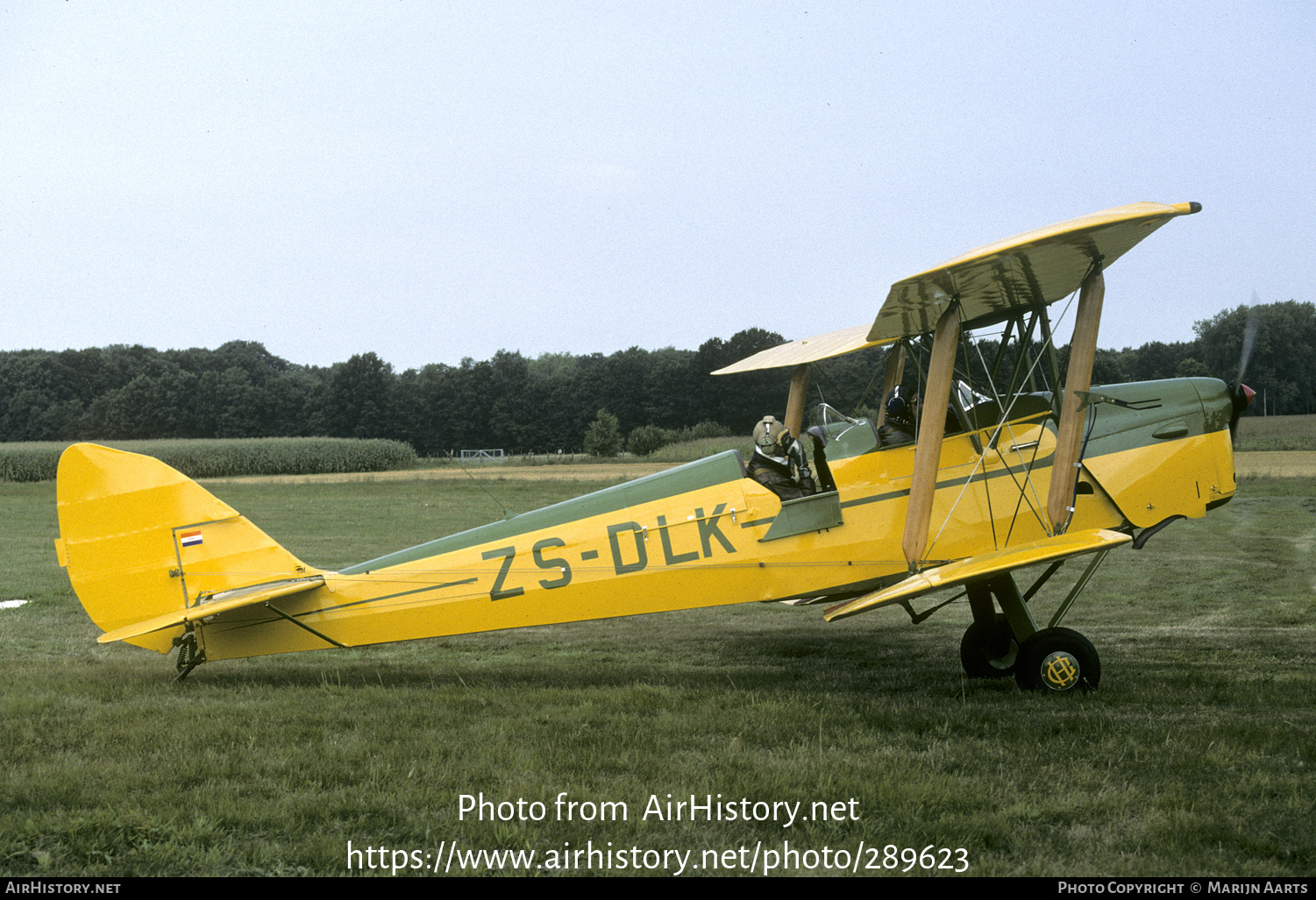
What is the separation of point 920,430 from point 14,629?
961 cm

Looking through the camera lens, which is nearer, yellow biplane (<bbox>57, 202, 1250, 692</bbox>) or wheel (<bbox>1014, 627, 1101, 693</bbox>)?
wheel (<bbox>1014, 627, 1101, 693</bbox>)

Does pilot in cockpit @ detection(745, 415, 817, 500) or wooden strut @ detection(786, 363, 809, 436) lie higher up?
wooden strut @ detection(786, 363, 809, 436)

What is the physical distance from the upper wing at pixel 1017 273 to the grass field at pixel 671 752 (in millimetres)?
2754

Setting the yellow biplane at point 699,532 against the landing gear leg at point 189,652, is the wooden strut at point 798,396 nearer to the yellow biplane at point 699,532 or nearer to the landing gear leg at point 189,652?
the yellow biplane at point 699,532

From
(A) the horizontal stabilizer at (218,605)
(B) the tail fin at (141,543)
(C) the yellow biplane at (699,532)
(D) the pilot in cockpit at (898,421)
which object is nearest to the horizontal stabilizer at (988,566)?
(C) the yellow biplane at (699,532)

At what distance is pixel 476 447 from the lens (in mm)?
54594

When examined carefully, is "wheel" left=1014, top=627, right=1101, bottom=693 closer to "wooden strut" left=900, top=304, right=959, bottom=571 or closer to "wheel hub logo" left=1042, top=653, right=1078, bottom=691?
"wheel hub logo" left=1042, top=653, right=1078, bottom=691

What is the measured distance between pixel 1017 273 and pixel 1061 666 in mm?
2729

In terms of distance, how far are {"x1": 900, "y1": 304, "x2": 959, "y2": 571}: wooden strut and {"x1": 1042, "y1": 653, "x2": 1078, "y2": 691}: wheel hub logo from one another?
122cm

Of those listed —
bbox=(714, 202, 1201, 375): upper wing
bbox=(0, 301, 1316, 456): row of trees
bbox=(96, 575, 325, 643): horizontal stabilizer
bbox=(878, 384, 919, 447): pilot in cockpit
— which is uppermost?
bbox=(0, 301, 1316, 456): row of trees

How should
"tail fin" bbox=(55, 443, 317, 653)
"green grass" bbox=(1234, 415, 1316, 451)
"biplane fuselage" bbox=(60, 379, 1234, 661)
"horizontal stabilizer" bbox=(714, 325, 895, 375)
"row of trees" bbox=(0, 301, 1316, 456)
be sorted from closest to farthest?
1. "tail fin" bbox=(55, 443, 317, 653)
2. "biplane fuselage" bbox=(60, 379, 1234, 661)
3. "horizontal stabilizer" bbox=(714, 325, 895, 375)
4. "green grass" bbox=(1234, 415, 1316, 451)
5. "row of trees" bbox=(0, 301, 1316, 456)

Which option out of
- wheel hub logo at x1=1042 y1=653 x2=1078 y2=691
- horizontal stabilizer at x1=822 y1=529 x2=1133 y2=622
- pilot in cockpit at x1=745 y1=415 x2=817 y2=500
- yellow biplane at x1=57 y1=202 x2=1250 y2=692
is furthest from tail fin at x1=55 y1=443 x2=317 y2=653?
wheel hub logo at x1=1042 y1=653 x2=1078 y2=691

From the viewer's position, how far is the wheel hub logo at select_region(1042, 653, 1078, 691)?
6.01 m
